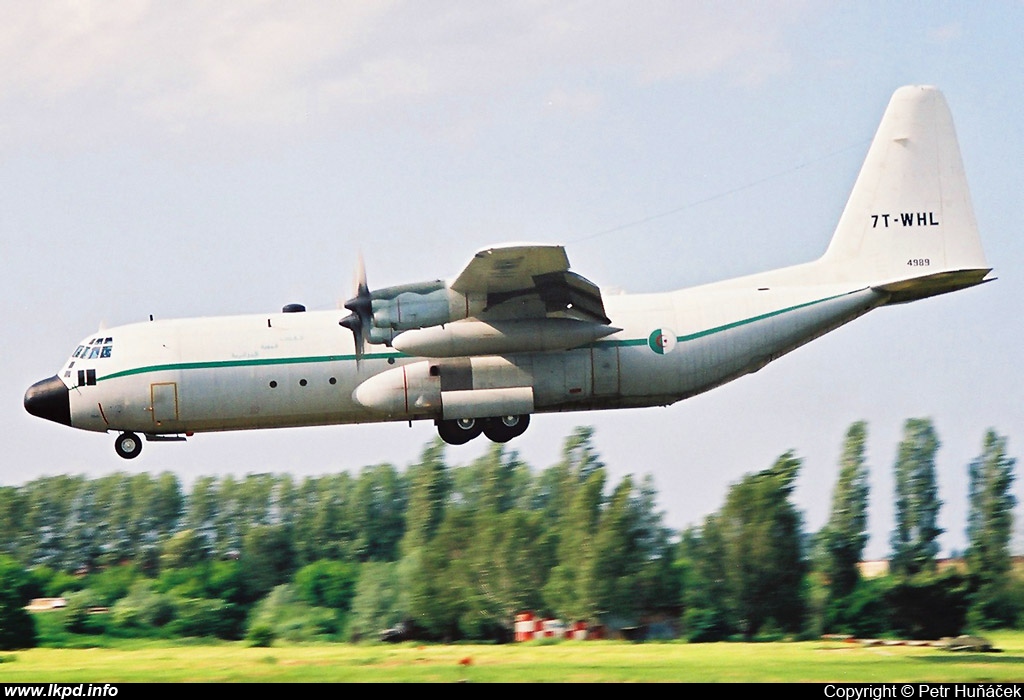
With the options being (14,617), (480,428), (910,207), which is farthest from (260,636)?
(910,207)

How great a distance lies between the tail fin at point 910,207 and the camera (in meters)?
25.4

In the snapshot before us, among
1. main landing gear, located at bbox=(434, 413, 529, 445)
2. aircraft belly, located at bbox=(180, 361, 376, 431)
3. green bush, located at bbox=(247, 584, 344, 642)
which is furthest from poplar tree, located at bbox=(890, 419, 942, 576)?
aircraft belly, located at bbox=(180, 361, 376, 431)

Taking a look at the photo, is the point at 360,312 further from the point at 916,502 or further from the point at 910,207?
the point at 916,502

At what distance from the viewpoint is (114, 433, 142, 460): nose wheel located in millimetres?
24781

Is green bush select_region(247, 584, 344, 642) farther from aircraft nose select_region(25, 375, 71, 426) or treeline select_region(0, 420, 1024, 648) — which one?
aircraft nose select_region(25, 375, 71, 426)

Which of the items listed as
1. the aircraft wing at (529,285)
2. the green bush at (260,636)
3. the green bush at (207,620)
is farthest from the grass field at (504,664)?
the aircraft wing at (529,285)

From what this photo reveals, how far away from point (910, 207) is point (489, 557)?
16889mm

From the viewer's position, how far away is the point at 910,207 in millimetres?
25797

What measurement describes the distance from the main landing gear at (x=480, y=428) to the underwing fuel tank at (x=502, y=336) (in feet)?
5.41

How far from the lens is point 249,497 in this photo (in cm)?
4638

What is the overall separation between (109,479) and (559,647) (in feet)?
74.4

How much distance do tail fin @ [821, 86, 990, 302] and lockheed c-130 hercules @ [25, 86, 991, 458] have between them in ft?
0.41

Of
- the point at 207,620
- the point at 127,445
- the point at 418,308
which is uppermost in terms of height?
the point at 418,308

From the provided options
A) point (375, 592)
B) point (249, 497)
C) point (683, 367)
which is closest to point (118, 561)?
point (249, 497)
